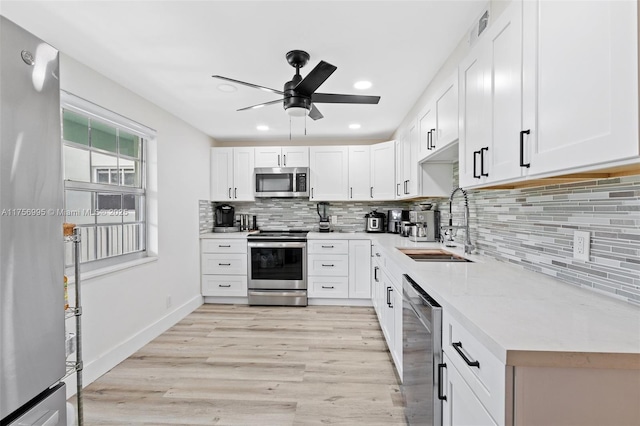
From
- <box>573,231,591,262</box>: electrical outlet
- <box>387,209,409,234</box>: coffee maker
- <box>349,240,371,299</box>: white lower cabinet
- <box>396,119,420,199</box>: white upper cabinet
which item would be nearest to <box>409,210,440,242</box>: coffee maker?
<box>396,119,420,199</box>: white upper cabinet

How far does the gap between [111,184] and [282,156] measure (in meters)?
2.23

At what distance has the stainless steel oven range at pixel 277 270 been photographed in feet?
13.1

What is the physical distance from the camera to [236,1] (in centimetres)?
160

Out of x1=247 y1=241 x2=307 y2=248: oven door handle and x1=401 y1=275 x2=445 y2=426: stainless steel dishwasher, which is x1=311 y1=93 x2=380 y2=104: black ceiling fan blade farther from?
x1=247 y1=241 x2=307 y2=248: oven door handle

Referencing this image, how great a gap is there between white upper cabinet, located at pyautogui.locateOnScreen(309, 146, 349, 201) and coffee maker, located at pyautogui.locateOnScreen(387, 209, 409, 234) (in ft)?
2.33

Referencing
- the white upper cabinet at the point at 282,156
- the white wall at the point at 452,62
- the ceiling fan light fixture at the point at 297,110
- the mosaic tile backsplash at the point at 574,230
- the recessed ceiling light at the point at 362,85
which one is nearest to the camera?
the mosaic tile backsplash at the point at 574,230

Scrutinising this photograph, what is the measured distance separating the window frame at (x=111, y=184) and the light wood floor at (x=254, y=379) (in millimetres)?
879

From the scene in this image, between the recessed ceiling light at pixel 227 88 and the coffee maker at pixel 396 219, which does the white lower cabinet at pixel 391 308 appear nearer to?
the coffee maker at pixel 396 219

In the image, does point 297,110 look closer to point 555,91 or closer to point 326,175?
point 555,91

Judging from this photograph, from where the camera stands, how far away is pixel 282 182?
14.2 feet

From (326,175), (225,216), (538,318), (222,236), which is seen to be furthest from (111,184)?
(538,318)

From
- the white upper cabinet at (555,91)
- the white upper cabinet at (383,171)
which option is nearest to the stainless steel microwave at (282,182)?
the white upper cabinet at (383,171)

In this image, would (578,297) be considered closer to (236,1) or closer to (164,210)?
(236,1)

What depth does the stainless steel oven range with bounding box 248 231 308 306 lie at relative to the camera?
3992 millimetres
